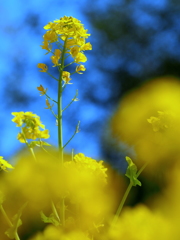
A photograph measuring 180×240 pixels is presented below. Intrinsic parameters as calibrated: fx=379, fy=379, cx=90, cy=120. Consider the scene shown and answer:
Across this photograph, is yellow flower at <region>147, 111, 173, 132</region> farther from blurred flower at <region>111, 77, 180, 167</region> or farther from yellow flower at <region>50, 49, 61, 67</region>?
yellow flower at <region>50, 49, 61, 67</region>

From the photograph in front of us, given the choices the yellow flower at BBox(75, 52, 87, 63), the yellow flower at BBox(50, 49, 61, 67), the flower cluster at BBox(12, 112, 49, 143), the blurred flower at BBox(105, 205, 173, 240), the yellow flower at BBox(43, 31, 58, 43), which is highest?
the yellow flower at BBox(75, 52, 87, 63)

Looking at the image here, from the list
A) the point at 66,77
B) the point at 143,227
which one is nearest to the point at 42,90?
the point at 66,77

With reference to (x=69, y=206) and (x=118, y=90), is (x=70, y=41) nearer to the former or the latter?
(x=69, y=206)

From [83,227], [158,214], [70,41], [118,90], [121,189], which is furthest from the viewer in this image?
[118,90]

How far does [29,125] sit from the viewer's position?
0.62 meters

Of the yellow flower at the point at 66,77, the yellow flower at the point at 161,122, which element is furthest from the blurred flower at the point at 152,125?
the yellow flower at the point at 66,77

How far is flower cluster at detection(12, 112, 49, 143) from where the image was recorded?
62 centimetres

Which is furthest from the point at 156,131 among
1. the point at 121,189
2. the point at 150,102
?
the point at 150,102

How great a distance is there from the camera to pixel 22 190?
63cm

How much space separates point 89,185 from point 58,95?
6.6 inches

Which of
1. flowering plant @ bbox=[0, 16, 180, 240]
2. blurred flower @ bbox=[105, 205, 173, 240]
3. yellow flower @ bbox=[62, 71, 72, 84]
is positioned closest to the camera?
blurred flower @ bbox=[105, 205, 173, 240]

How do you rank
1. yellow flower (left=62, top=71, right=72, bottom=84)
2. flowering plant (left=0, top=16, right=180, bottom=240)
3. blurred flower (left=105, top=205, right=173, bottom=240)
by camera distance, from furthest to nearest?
yellow flower (left=62, top=71, right=72, bottom=84) → flowering plant (left=0, top=16, right=180, bottom=240) → blurred flower (left=105, top=205, right=173, bottom=240)

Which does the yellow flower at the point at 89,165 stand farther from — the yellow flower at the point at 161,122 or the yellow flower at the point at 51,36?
the yellow flower at the point at 51,36

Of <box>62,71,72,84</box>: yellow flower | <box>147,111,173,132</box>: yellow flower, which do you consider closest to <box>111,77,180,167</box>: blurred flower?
<box>147,111,173,132</box>: yellow flower
